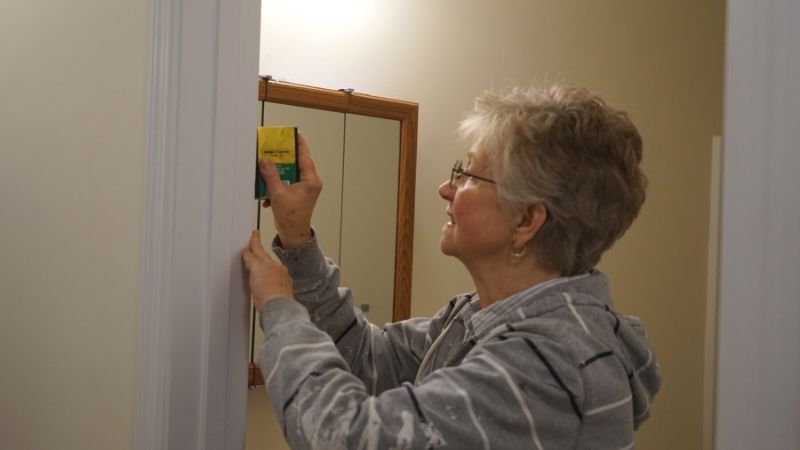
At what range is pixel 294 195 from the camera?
39.6 inches

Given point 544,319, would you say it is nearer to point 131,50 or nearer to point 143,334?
point 143,334

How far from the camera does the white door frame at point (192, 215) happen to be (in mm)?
835

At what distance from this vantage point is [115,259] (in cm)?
93

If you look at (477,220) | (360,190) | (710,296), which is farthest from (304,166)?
(710,296)

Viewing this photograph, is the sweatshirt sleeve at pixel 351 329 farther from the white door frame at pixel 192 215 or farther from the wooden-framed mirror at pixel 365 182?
the wooden-framed mirror at pixel 365 182

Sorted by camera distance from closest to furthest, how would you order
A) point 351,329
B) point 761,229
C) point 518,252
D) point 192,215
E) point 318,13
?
point 761,229
point 192,215
point 518,252
point 351,329
point 318,13

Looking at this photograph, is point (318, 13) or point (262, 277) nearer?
point (262, 277)

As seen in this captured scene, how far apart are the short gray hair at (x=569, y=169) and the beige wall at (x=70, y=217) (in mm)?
493

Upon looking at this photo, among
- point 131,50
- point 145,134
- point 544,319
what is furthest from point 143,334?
point 544,319

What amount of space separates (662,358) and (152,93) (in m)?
1.81

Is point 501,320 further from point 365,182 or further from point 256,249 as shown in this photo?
point 365,182

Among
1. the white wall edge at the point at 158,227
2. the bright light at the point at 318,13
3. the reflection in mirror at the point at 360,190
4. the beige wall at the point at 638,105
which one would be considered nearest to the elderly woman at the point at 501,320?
the white wall edge at the point at 158,227

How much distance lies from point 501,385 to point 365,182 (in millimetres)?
1320

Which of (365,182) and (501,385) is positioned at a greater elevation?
(365,182)
